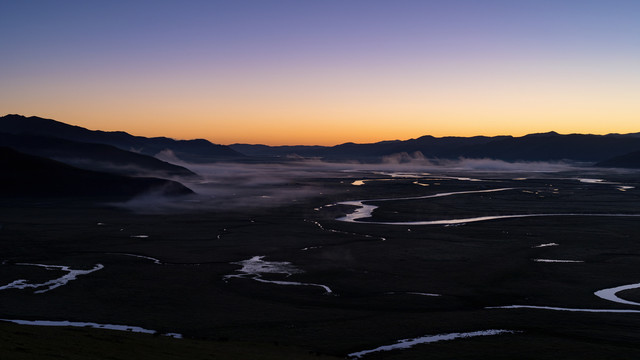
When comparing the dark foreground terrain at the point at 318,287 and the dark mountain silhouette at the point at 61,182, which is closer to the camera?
the dark foreground terrain at the point at 318,287

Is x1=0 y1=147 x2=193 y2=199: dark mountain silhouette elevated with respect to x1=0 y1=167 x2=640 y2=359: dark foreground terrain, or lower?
elevated

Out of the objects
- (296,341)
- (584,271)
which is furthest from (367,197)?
(296,341)

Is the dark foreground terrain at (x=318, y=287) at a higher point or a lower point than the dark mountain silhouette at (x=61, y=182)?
lower

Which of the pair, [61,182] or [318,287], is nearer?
[318,287]

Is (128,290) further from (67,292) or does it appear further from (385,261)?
(385,261)

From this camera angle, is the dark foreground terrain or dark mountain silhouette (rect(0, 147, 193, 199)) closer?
the dark foreground terrain
